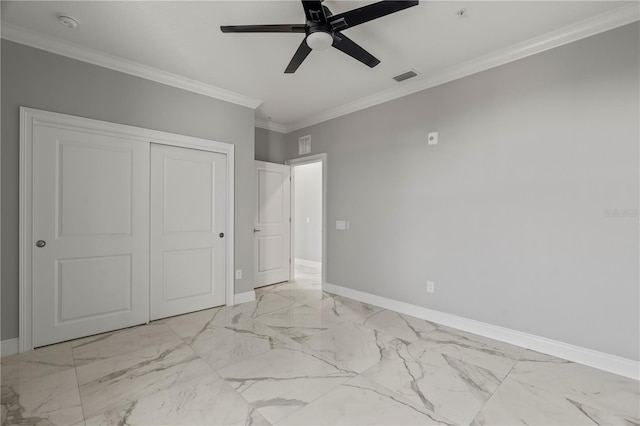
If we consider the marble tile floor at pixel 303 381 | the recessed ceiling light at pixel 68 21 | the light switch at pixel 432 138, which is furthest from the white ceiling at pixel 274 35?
the marble tile floor at pixel 303 381

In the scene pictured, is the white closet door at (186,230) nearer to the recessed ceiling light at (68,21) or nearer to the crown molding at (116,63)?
the crown molding at (116,63)

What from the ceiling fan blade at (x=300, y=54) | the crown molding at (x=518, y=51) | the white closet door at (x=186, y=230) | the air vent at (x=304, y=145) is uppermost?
the crown molding at (x=518, y=51)

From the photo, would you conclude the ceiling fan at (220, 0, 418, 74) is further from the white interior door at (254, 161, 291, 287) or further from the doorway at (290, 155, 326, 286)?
the doorway at (290, 155, 326, 286)

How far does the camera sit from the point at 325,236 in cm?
449

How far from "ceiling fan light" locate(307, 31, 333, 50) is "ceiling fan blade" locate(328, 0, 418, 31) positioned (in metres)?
0.08

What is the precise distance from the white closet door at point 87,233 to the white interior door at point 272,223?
5.82 ft

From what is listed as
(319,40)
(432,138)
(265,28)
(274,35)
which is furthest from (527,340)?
(274,35)

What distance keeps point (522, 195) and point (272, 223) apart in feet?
11.3

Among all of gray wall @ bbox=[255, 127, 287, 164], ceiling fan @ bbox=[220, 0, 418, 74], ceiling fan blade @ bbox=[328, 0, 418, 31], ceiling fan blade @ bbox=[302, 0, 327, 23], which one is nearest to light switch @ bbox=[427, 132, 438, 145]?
ceiling fan @ bbox=[220, 0, 418, 74]

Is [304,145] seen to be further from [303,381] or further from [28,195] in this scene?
[303,381]

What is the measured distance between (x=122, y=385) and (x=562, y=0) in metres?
4.17

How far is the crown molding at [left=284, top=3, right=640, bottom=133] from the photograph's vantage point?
224cm

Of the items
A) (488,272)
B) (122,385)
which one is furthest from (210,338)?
(488,272)

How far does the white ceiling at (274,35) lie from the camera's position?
2209 millimetres
